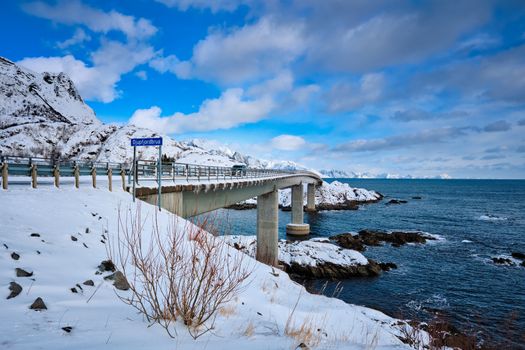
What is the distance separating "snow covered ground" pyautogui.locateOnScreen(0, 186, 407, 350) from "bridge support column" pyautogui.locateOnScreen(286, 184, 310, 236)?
36.7 meters

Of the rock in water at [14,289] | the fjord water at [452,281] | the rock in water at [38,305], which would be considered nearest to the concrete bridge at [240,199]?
the fjord water at [452,281]

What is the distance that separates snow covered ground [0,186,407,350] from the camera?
3914 mm

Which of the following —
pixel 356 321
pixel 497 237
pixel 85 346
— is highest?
pixel 85 346

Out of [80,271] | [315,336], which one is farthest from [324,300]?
[80,271]

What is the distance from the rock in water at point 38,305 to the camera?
14.2ft

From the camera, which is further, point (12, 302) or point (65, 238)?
point (65, 238)

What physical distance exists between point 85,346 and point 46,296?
5.67 feet

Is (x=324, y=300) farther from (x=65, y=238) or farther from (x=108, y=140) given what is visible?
(x=108, y=140)

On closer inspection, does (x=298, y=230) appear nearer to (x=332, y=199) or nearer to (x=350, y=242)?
(x=350, y=242)

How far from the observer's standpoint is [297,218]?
4994cm

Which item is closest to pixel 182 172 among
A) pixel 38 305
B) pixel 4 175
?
pixel 4 175

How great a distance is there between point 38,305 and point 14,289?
64 centimetres

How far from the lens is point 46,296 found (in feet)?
15.5

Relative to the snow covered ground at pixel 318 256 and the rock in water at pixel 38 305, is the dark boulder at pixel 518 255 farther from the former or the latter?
the rock in water at pixel 38 305
